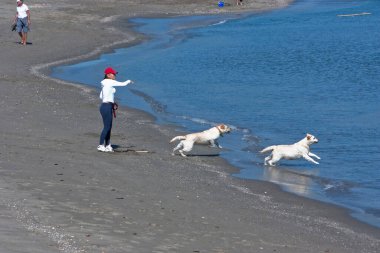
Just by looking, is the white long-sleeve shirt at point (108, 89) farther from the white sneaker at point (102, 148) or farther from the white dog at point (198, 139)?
the white dog at point (198, 139)

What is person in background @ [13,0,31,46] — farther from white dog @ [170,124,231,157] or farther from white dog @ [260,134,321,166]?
white dog @ [260,134,321,166]

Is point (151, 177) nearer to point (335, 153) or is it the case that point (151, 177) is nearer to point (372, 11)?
point (335, 153)

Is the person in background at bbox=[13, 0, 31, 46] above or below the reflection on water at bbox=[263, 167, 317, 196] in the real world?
above

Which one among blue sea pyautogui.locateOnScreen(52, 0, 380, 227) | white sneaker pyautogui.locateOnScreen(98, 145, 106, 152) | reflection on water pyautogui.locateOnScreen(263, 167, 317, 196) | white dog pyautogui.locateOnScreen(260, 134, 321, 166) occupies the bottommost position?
blue sea pyautogui.locateOnScreen(52, 0, 380, 227)

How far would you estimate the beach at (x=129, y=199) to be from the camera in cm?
975

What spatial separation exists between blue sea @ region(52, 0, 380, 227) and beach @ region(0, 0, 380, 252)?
0.94 meters

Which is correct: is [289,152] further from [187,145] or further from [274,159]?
[187,145]

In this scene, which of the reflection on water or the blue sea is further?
the blue sea

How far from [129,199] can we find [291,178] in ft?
14.3

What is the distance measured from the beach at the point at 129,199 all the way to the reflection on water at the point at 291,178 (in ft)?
1.26

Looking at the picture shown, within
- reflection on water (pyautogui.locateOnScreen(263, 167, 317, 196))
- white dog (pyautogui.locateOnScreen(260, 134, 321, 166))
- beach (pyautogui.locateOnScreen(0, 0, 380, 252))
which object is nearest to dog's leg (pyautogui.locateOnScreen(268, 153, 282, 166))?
white dog (pyautogui.locateOnScreen(260, 134, 321, 166))

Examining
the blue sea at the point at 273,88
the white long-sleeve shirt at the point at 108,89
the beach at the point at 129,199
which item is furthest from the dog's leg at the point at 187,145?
the white long-sleeve shirt at the point at 108,89

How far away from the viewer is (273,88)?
28156mm

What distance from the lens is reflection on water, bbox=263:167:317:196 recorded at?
47.6ft
